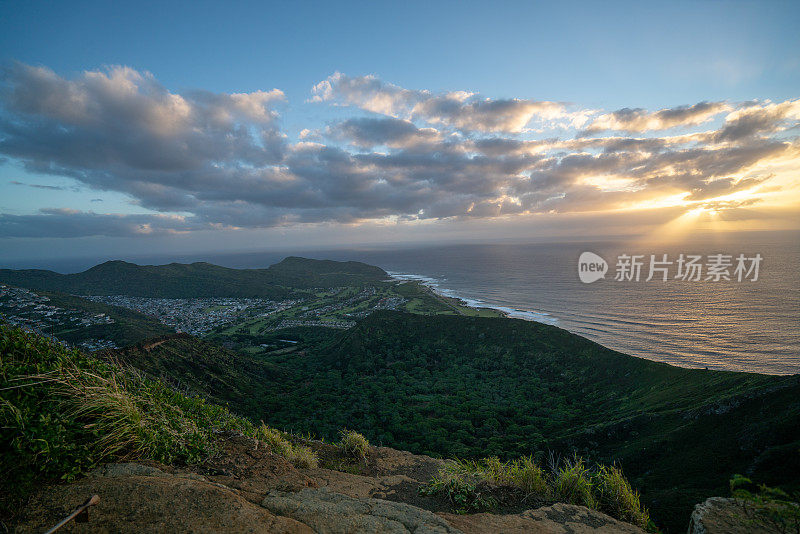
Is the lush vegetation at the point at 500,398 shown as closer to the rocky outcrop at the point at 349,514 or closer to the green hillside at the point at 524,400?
the green hillside at the point at 524,400

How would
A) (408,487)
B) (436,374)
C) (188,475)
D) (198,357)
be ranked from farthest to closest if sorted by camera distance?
(436,374)
(198,357)
(408,487)
(188,475)

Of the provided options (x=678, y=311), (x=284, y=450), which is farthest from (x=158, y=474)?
(x=678, y=311)

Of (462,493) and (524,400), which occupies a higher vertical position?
(462,493)

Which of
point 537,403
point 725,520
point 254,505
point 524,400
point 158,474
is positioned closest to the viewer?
point 254,505

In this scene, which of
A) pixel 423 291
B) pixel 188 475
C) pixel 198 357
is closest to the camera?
pixel 188 475

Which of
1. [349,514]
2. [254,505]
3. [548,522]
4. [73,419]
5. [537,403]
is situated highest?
[73,419]

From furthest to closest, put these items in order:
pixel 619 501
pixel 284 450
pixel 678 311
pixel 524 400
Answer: pixel 678 311 → pixel 524 400 → pixel 284 450 → pixel 619 501

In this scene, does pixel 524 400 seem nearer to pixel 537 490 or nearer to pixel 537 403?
pixel 537 403

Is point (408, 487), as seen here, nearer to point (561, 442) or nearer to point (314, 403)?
point (561, 442)

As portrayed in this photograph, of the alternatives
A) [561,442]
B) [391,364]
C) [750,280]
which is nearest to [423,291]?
[391,364]
